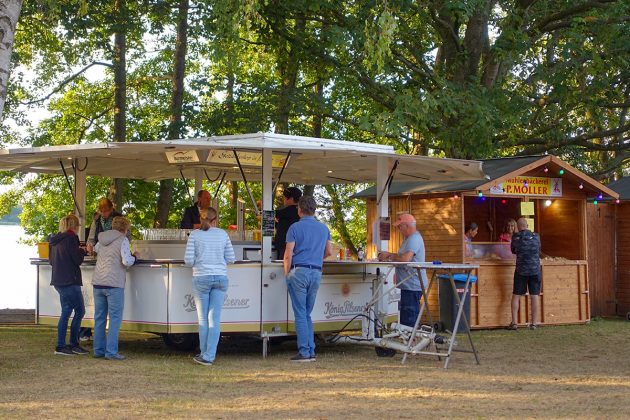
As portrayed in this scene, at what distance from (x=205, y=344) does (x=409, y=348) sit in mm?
2096

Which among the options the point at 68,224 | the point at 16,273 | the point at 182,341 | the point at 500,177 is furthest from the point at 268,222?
the point at 16,273

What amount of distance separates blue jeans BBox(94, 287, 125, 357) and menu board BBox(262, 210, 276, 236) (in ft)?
5.42

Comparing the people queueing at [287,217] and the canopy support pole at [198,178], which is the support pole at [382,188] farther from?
the canopy support pole at [198,178]

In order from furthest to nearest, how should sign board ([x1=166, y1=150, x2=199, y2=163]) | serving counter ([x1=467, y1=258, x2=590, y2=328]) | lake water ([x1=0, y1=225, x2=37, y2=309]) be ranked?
lake water ([x1=0, y1=225, x2=37, y2=309]), serving counter ([x1=467, y1=258, x2=590, y2=328]), sign board ([x1=166, y1=150, x2=199, y2=163])

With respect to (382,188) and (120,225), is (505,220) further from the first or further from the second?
Result: (120,225)

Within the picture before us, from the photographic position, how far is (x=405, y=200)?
51.7 ft

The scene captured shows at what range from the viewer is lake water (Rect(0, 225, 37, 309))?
30.3 metres

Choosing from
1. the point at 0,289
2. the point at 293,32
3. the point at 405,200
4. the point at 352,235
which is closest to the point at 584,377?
the point at 405,200

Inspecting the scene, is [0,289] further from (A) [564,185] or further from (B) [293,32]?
(A) [564,185]

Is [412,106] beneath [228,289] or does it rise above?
above

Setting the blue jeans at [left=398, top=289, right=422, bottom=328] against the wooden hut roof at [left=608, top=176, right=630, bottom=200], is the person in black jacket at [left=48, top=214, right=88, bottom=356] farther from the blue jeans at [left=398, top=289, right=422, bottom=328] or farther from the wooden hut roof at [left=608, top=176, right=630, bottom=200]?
the wooden hut roof at [left=608, top=176, right=630, bottom=200]

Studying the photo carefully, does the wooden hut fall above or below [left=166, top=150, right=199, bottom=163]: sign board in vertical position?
below

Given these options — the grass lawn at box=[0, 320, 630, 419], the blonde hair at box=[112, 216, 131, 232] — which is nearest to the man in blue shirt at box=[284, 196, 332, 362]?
the grass lawn at box=[0, 320, 630, 419]

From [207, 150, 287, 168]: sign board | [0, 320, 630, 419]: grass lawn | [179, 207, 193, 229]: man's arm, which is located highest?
[207, 150, 287, 168]: sign board
